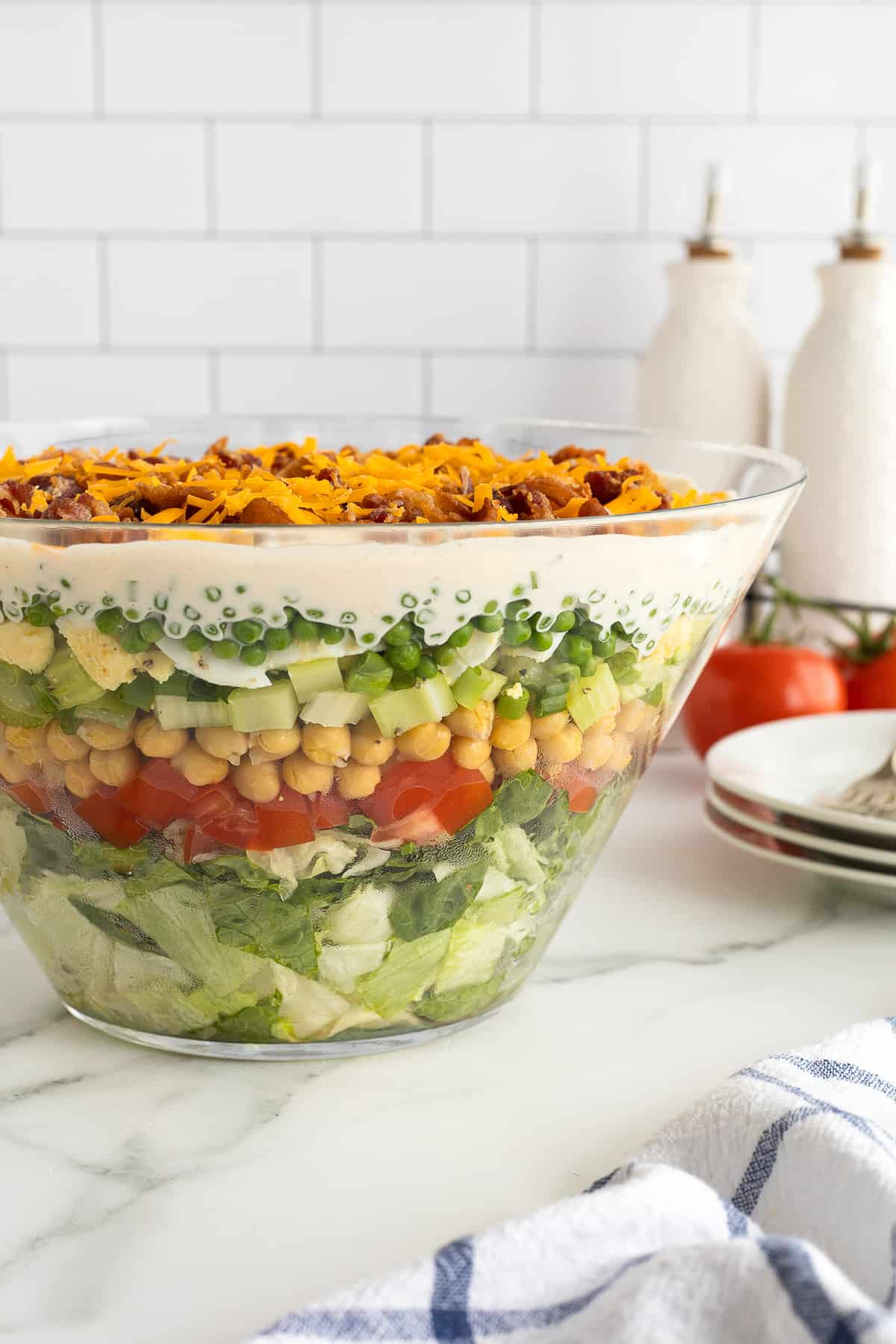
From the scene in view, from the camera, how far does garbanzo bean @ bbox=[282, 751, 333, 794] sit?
0.62 m

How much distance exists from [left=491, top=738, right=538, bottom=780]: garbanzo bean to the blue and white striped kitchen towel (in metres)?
0.16

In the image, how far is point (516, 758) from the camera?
66 centimetres

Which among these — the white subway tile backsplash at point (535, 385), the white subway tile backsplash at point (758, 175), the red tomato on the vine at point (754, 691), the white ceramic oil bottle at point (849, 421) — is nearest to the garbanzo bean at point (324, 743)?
the red tomato on the vine at point (754, 691)

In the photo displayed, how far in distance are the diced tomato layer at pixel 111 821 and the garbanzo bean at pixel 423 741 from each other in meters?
0.13

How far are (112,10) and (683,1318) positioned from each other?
1737 mm

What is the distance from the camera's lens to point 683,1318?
17.6 inches

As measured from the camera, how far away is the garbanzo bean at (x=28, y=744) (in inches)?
25.6

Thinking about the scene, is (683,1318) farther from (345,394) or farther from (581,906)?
(345,394)

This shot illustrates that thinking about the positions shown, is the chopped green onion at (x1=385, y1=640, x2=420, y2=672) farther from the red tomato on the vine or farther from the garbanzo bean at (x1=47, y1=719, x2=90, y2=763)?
the red tomato on the vine

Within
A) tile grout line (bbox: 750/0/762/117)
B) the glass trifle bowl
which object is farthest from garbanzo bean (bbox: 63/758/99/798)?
tile grout line (bbox: 750/0/762/117)

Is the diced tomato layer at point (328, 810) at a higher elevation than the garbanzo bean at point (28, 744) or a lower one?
lower

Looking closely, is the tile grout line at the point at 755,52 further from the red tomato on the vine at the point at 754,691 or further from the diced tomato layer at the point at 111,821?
the diced tomato layer at the point at 111,821

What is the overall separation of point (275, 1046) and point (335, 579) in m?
0.26

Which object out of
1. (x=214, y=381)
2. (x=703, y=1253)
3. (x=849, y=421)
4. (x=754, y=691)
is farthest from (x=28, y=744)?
(x=214, y=381)
